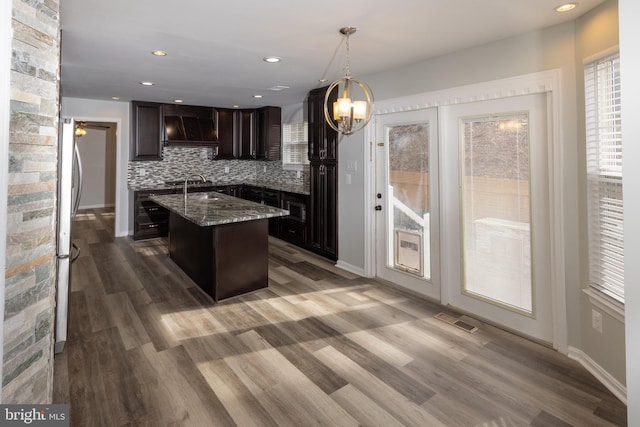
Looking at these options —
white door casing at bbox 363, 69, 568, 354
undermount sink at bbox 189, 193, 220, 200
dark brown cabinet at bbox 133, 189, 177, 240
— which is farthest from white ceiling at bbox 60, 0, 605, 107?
dark brown cabinet at bbox 133, 189, 177, 240

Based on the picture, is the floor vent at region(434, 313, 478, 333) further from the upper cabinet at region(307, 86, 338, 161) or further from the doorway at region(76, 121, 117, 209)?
the doorway at region(76, 121, 117, 209)

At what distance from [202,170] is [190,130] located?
0.93 meters

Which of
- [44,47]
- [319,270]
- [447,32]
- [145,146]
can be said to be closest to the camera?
[44,47]

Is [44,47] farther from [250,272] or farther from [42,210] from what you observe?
[250,272]

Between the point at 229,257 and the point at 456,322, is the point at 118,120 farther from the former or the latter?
the point at 456,322

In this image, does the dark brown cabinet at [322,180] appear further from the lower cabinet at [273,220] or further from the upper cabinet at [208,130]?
the upper cabinet at [208,130]

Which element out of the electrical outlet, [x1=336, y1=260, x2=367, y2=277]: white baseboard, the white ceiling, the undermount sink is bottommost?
the electrical outlet

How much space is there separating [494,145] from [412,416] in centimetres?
221

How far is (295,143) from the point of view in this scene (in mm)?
6148

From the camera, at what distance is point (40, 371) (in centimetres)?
126

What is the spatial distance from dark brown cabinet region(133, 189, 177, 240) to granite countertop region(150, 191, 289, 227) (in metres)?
1.69

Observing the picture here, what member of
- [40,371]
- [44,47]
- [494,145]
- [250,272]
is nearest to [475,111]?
[494,145]

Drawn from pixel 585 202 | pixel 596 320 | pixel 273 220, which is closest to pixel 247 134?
pixel 273 220

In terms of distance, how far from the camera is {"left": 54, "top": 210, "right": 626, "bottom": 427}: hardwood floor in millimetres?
1924
